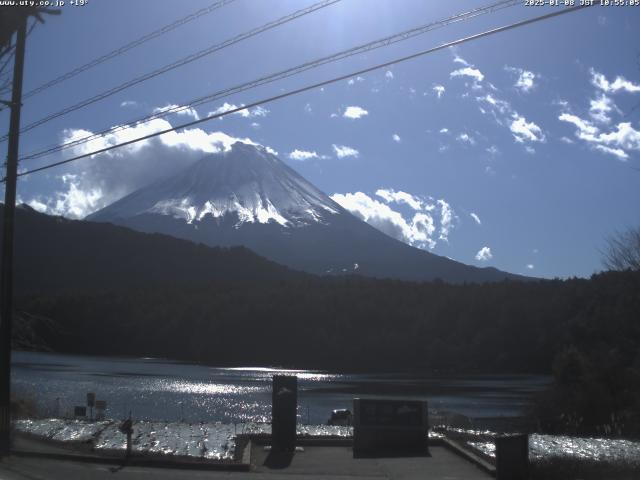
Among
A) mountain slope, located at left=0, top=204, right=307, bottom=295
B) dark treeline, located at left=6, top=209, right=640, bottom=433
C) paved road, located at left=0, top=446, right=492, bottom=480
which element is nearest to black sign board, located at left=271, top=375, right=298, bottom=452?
paved road, located at left=0, top=446, right=492, bottom=480

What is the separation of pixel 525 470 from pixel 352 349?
83783mm

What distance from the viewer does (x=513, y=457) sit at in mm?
12109

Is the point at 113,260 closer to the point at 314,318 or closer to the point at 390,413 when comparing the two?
the point at 314,318

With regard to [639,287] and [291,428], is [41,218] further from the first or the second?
[291,428]

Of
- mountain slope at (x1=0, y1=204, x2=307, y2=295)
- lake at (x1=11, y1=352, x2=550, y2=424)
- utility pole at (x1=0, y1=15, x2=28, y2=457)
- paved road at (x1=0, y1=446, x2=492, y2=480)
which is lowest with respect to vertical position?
lake at (x1=11, y1=352, x2=550, y2=424)

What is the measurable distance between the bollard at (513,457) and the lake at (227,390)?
60.2ft

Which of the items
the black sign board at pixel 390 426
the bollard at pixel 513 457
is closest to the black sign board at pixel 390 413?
the black sign board at pixel 390 426

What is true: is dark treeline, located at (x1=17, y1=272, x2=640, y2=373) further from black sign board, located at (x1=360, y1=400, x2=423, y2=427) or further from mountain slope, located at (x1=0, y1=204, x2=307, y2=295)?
black sign board, located at (x1=360, y1=400, x2=423, y2=427)

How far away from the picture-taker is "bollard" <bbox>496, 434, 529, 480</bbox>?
474 inches

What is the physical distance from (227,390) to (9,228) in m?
39.8

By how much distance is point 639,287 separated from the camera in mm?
33375

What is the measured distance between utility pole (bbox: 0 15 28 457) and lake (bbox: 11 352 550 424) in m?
11.7

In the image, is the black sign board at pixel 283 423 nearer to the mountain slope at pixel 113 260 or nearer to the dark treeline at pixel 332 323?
the dark treeline at pixel 332 323

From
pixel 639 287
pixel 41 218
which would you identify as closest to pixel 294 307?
pixel 41 218
